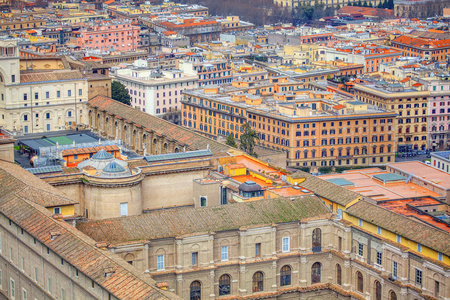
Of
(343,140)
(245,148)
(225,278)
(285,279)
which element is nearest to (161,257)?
(225,278)

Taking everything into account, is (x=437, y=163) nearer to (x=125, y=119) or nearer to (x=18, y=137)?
(x=125, y=119)

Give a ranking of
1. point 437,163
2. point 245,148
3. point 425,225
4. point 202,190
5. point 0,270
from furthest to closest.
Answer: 1. point 245,148
2. point 437,163
3. point 202,190
4. point 0,270
5. point 425,225

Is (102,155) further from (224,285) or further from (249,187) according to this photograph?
(224,285)

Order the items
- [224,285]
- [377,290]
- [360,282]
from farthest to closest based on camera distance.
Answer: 1. [360,282]
2. [224,285]
3. [377,290]

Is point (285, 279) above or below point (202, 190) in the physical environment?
below

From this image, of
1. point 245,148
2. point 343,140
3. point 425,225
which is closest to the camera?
point 425,225

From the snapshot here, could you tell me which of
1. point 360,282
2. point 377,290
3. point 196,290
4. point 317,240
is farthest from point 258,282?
point 377,290
